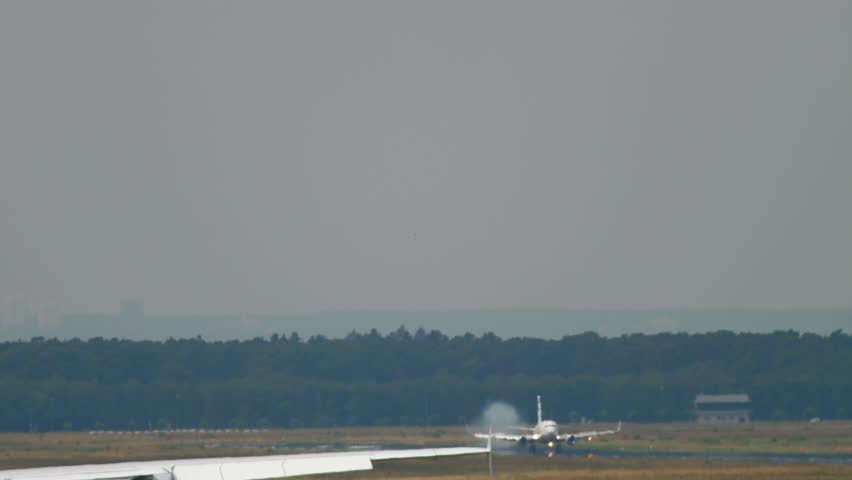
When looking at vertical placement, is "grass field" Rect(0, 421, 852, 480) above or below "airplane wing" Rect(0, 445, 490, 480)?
above

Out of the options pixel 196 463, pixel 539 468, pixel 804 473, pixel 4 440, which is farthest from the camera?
pixel 4 440

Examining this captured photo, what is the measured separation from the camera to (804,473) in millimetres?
79562

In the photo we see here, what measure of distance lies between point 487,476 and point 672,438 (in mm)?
70096

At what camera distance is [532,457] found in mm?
104938

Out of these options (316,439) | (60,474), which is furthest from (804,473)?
(316,439)

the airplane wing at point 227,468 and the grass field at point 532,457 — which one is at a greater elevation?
the grass field at point 532,457

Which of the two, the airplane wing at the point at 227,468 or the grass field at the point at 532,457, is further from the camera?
the grass field at the point at 532,457

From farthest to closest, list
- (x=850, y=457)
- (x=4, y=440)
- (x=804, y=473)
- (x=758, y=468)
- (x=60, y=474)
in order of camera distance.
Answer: (x=4, y=440), (x=850, y=457), (x=758, y=468), (x=804, y=473), (x=60, y=474)

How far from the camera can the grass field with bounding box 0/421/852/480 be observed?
8294 centimetres

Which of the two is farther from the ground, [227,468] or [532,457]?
[532,457]

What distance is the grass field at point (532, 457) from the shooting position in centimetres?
8294

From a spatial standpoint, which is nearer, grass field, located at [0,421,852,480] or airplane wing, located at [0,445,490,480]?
airplane wing, located at [0,445,490,480]

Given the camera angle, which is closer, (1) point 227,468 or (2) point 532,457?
(1) point 227,468

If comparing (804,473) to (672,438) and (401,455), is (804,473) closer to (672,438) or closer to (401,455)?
(401,455)
